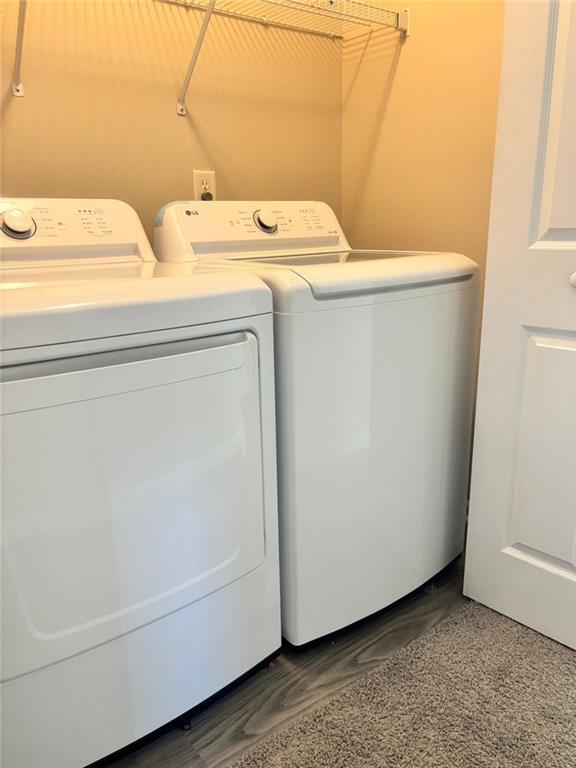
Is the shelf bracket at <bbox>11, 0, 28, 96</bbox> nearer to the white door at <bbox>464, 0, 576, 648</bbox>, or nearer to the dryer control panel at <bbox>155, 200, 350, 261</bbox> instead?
the dryer control panel at <bbox>155, 200, 350, 261</bbox>

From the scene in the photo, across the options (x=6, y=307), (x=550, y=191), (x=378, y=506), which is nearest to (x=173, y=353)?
(x=6, y=307)

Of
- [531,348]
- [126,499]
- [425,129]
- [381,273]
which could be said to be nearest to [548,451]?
[531,348]

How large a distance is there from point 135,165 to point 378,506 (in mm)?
1111

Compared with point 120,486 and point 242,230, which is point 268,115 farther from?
point 120,486

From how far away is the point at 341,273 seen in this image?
1.12 m

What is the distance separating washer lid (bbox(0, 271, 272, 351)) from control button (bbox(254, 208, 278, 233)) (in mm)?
571

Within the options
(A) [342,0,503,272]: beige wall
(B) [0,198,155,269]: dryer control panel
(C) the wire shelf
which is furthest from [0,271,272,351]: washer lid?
(C) the wire shelf

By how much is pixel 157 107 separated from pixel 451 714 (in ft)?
5.39

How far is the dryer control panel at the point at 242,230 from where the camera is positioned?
1427 mm

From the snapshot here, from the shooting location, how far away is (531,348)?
49.2 inches

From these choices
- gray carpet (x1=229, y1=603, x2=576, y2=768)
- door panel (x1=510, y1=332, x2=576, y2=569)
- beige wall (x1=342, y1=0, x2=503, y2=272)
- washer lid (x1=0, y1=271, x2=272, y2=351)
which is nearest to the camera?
washer lid (x1=0, y1=271, x2=272, y2=351)

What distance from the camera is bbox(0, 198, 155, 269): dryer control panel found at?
4.01 feet

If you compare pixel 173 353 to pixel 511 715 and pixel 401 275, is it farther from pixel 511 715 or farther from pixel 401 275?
pixel 511 715

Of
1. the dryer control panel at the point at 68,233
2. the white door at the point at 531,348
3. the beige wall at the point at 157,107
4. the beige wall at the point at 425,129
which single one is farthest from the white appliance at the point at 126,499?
the beige wall at the point at 425,129
